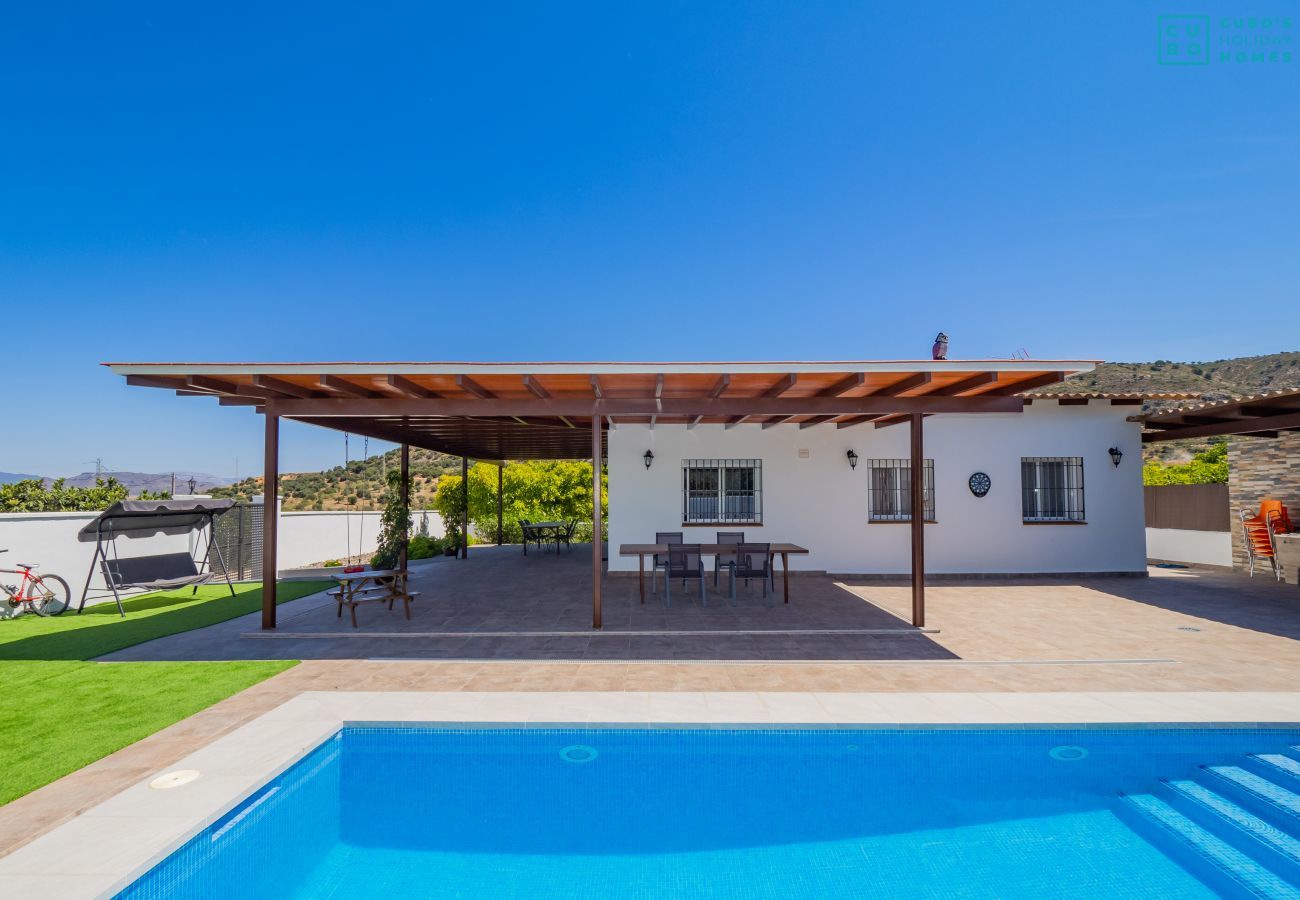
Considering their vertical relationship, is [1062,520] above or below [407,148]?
below

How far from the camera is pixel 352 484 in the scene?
38.8m

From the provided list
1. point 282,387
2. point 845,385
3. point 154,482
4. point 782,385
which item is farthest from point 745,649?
point 154,482

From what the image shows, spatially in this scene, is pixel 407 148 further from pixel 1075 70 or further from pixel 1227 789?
pixel 1227 789

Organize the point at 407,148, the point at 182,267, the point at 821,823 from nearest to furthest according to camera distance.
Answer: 1. the point at 821,823
2. the point at 407,148
3. the point at 182,267

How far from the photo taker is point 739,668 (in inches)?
217

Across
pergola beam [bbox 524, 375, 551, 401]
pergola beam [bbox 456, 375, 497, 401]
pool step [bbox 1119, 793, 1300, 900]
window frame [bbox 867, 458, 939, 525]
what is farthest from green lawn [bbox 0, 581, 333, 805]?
window frame [bbox 867, 458, 939, 525]

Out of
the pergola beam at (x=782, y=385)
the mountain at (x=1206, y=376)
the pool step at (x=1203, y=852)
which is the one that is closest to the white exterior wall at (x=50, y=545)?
the pergola beam at (x=782, y=385)

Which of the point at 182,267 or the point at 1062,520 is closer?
the point at 1062,520

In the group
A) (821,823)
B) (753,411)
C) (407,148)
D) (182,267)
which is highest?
(407,148)

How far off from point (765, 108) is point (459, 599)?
36.3ft

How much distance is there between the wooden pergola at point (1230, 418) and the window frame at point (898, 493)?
383 centimetres

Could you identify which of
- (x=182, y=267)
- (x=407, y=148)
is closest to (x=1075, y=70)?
(x=407, y=148)

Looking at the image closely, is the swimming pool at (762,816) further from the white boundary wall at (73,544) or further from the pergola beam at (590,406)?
the white boundary wall at (73,544)

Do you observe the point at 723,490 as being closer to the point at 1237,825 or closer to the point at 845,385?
the point at 845,385
